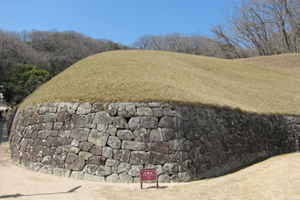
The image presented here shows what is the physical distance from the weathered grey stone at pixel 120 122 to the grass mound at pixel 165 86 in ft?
2.71

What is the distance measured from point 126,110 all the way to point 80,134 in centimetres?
207

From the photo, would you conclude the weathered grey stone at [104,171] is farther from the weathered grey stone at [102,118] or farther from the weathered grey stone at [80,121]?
the weathered grey stone at [80,121]

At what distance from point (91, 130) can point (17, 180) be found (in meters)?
3.14

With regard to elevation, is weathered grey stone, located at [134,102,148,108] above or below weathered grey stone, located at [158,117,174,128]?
above

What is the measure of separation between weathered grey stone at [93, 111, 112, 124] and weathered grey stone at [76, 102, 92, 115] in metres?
0.49

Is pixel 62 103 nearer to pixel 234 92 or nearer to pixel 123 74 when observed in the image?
pixel 123 74

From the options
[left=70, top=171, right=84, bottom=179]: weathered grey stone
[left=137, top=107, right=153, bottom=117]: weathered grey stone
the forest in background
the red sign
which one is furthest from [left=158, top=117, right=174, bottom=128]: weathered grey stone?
the forest in background

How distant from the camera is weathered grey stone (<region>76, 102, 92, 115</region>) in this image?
9812 mm

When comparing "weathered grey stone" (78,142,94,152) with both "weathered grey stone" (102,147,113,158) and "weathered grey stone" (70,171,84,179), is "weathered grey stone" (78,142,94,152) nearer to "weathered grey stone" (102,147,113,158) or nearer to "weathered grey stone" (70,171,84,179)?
"weathered grey stone" (102,147,113,158)

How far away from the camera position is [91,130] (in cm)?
941

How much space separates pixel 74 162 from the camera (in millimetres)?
9195

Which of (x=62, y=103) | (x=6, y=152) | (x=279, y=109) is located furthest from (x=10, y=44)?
(x=279, y=109)

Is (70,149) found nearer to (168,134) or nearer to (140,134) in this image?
(140,134)

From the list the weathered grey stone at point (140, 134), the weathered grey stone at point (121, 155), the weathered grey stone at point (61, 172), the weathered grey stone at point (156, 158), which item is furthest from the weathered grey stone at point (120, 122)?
the weathered grey stone at point (61, 172)
